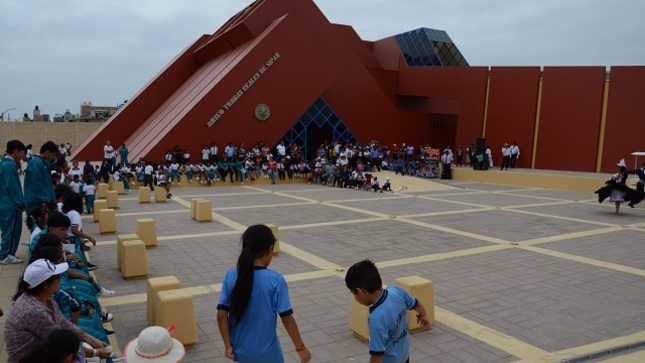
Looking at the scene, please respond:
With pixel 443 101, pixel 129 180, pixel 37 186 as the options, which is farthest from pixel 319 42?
pixel 37 186

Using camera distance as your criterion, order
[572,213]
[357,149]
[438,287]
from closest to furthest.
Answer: [438,287], [572,213], [357,149]

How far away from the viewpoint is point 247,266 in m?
3.04

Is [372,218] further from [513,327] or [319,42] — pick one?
[319,42]

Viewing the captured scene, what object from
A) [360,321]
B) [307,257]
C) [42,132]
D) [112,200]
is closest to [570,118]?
[307,257]

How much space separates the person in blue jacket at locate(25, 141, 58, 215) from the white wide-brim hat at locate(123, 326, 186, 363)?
5899 mm

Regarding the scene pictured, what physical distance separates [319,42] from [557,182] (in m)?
13.2

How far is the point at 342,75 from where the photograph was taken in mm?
25859

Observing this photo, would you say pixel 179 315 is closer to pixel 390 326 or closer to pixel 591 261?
pixel 390 326

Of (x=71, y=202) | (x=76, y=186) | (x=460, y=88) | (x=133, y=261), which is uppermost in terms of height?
(x=460, y=88)

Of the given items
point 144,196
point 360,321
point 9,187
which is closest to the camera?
point 360,321

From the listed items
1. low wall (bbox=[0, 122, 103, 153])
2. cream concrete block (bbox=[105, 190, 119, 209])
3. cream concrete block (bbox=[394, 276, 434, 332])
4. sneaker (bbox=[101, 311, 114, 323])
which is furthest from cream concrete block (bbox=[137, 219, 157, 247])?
low wall (bbox=[0, 122, 103, 153])

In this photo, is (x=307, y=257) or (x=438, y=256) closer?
(x=307, y=257)

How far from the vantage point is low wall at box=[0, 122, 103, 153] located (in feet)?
106

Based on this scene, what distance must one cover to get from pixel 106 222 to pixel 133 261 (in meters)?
3.72
